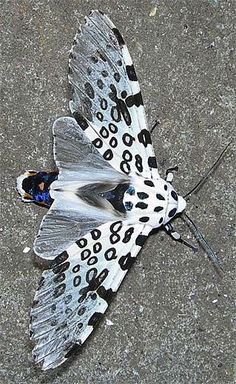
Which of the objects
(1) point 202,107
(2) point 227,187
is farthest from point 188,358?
(1) point 202,107

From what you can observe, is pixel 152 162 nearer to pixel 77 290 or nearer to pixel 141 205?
pixel 141 205

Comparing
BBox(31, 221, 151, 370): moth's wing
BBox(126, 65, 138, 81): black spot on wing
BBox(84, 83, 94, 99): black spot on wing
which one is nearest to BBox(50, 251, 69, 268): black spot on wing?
BBox(31, 221, 151, 370): moth's wing

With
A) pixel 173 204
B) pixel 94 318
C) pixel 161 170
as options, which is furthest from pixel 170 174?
pixel 94 318

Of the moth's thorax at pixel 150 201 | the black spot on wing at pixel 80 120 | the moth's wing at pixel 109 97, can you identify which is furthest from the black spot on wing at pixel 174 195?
the black spot on wing at pixel 80 120

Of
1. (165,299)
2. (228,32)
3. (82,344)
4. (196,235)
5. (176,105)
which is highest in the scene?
(228,32)

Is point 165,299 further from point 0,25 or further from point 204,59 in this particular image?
point 0,25

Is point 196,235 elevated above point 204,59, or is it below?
below

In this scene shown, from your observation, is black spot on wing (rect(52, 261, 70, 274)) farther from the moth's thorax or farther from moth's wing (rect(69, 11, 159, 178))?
moth's wing (rect(69, 11, 159, 178))

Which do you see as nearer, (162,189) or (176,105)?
(162,189)
